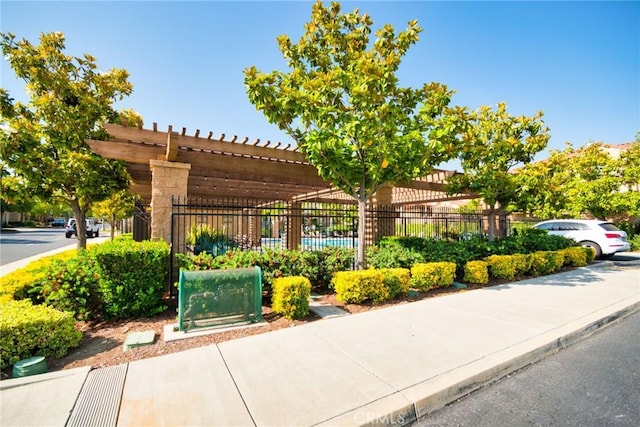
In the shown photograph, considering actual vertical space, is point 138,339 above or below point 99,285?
below

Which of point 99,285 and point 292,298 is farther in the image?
point 292,298

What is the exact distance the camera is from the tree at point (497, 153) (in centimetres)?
885

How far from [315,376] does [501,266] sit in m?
6.86

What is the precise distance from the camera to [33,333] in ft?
10.8

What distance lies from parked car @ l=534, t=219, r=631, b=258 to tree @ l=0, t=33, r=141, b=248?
16.8m

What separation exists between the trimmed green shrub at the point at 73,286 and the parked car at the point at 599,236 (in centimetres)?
1602

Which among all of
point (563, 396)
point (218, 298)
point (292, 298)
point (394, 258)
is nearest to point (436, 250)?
point (394, 258)

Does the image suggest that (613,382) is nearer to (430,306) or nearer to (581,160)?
(430,306)

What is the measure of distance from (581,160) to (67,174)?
21.7 m

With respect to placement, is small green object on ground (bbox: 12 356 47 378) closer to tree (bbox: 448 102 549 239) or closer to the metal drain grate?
the metal drain grate

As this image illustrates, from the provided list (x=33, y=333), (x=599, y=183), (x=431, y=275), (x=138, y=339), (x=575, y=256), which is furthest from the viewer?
(x=599, y=183)

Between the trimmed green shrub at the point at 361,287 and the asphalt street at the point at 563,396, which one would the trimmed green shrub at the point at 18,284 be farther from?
the asphalt street at the point at 563,396

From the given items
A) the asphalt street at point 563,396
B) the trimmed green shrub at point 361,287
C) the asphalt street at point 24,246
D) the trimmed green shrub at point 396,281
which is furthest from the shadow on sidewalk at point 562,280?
the asphalt street at point 24,246

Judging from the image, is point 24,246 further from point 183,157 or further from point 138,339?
point 138,339
